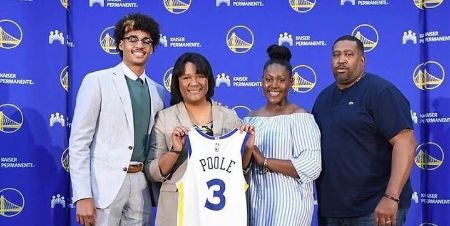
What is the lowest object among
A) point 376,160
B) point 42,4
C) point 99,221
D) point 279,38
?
point 99,221

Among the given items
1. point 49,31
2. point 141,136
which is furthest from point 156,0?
point 141,136

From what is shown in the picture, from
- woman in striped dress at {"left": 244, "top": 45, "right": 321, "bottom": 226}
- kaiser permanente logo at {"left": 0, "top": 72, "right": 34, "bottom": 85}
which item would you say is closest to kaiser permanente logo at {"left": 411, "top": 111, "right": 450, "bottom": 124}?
woman in striped dress at {"left": 244, "top": 45, "right": 321, "bottom": 226}

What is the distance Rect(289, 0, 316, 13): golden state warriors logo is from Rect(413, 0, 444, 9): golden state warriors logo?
844mm

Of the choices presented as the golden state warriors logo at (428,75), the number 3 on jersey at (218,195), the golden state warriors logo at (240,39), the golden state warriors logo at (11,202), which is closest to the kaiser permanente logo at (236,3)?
the golden state warriors logo at (240,39)

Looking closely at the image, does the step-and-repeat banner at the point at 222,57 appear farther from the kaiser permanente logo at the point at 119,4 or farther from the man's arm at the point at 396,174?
the man's arm at the point at 396,174

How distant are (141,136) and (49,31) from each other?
179 cm

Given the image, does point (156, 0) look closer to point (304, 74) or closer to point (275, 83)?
point (304, 74)

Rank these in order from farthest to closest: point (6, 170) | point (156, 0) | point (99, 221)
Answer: point (156, 0), point (6, 170), point (99, 221)

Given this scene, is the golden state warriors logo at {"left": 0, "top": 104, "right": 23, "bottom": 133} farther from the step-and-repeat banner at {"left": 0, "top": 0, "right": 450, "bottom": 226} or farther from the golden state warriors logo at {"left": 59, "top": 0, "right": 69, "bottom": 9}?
the golden state warriors logo at {"left": 59, "top": 0, "right": 69, "bottom": 9}

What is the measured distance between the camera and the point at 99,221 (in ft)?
8.25

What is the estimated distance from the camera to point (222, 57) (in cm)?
399

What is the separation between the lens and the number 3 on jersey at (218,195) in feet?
7.54

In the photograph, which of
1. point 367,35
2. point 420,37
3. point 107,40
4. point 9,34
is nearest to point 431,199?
point 420,37

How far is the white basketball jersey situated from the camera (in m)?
2.30
